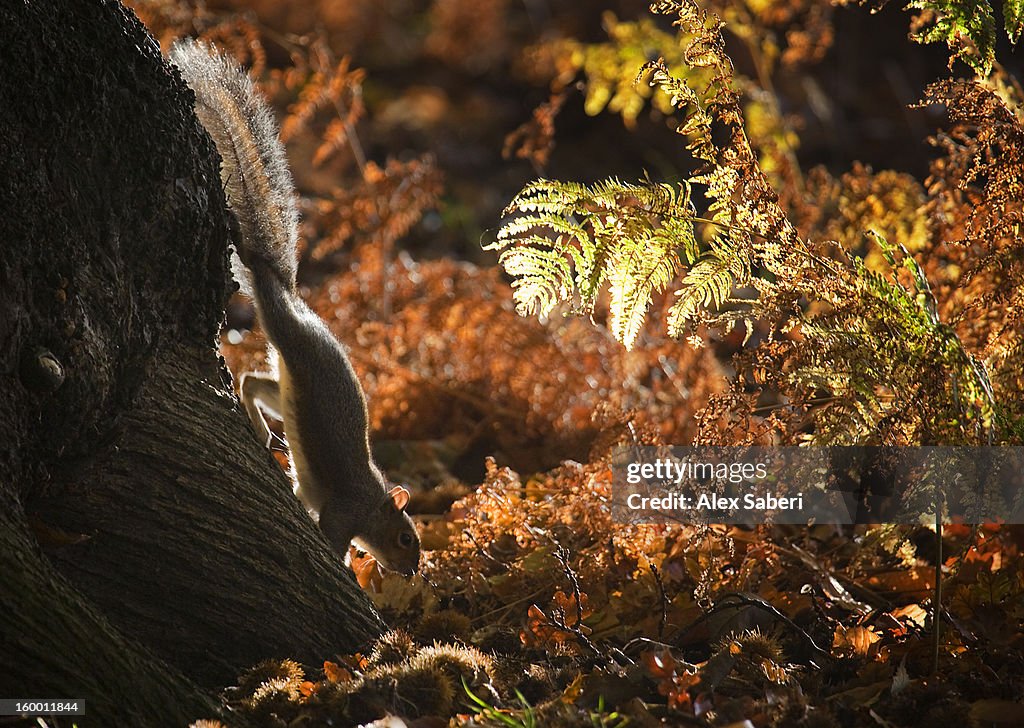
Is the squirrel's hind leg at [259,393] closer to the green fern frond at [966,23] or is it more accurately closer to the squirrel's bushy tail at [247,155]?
the squirrel's bushy tail at [247,155]

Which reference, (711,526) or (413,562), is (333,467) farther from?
(711,526)

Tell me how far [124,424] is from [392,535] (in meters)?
1.60

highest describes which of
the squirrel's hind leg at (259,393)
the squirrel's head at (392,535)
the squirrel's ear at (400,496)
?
the squirrel's hind leg at (259,393)

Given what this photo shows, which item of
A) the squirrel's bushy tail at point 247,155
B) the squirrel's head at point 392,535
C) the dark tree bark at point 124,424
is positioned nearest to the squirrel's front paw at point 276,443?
the squirrel's head at point 392,535

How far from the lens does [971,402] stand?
2.25 metres

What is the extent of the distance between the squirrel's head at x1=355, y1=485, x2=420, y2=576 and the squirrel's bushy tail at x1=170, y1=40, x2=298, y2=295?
0.95m

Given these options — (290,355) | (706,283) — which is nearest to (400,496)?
(290,355)

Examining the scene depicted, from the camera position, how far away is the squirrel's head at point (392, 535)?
3.63 metres

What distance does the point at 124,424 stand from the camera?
7.61 ft

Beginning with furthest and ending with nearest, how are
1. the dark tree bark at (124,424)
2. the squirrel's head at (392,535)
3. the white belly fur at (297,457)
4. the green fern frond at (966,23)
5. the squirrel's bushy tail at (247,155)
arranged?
the white belly fur at (297,457) → the squirrel's head at (392,535) → the squirrel's bushy tail at (247,155) → the green fern frond at (966,23) → the dark tree bark at (124,424)

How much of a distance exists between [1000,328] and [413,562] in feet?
6.97

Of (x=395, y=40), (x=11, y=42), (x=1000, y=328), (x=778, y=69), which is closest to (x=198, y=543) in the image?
(x=11, y=42)

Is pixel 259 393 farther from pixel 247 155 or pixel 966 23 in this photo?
pixel 966 23

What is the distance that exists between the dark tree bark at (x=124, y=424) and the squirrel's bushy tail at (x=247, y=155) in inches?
30.2
